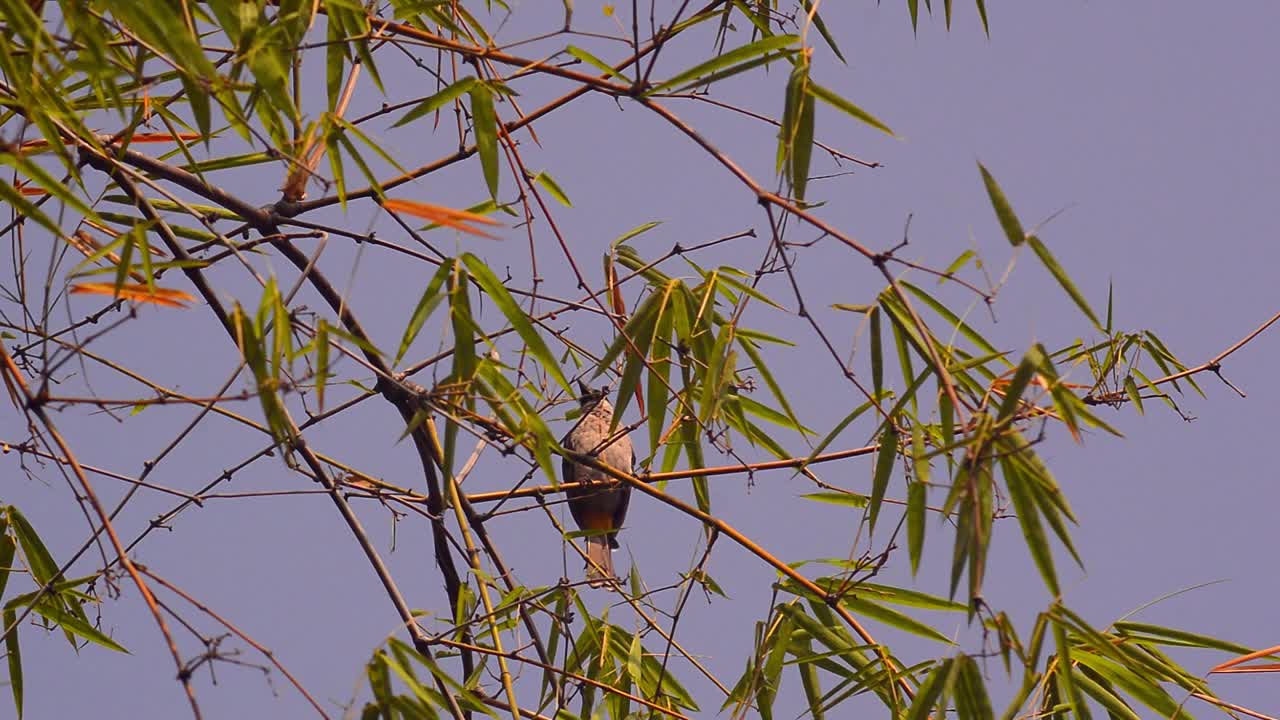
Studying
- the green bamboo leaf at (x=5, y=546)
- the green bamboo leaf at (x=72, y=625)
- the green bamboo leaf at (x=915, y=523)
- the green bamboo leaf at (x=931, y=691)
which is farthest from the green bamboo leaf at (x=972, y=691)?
the green bamboo leaf at (x=5, y=546)

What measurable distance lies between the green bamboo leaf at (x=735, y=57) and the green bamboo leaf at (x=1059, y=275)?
17.6 inches

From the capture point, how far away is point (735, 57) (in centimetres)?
185

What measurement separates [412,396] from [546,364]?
0.30m

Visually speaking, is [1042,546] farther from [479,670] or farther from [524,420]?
[479,670]

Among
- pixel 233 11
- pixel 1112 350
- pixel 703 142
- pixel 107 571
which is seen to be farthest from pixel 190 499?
pixel 1112 350

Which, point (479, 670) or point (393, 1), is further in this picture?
point (393, 1)

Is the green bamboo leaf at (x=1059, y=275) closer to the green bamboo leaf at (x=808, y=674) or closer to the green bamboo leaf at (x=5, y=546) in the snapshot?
the green bamboo leaf at (x=808, y=674)

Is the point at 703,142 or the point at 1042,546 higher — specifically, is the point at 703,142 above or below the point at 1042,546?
above

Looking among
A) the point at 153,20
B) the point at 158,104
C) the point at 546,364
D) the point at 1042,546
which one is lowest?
the point at 1042,546

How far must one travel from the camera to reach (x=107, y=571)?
1.75 m

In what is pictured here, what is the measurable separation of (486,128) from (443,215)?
0.44m

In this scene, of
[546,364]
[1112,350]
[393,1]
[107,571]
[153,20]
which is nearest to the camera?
[153,20]

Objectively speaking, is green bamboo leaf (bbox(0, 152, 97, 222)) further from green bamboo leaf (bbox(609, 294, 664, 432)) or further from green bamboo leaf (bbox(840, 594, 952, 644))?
green bamboo leaf (bbox(840, 594, 952, 644))

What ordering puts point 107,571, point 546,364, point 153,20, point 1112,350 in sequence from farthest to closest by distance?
point 1112,350 < point 546,364 < point 107,571 < point 153,20
